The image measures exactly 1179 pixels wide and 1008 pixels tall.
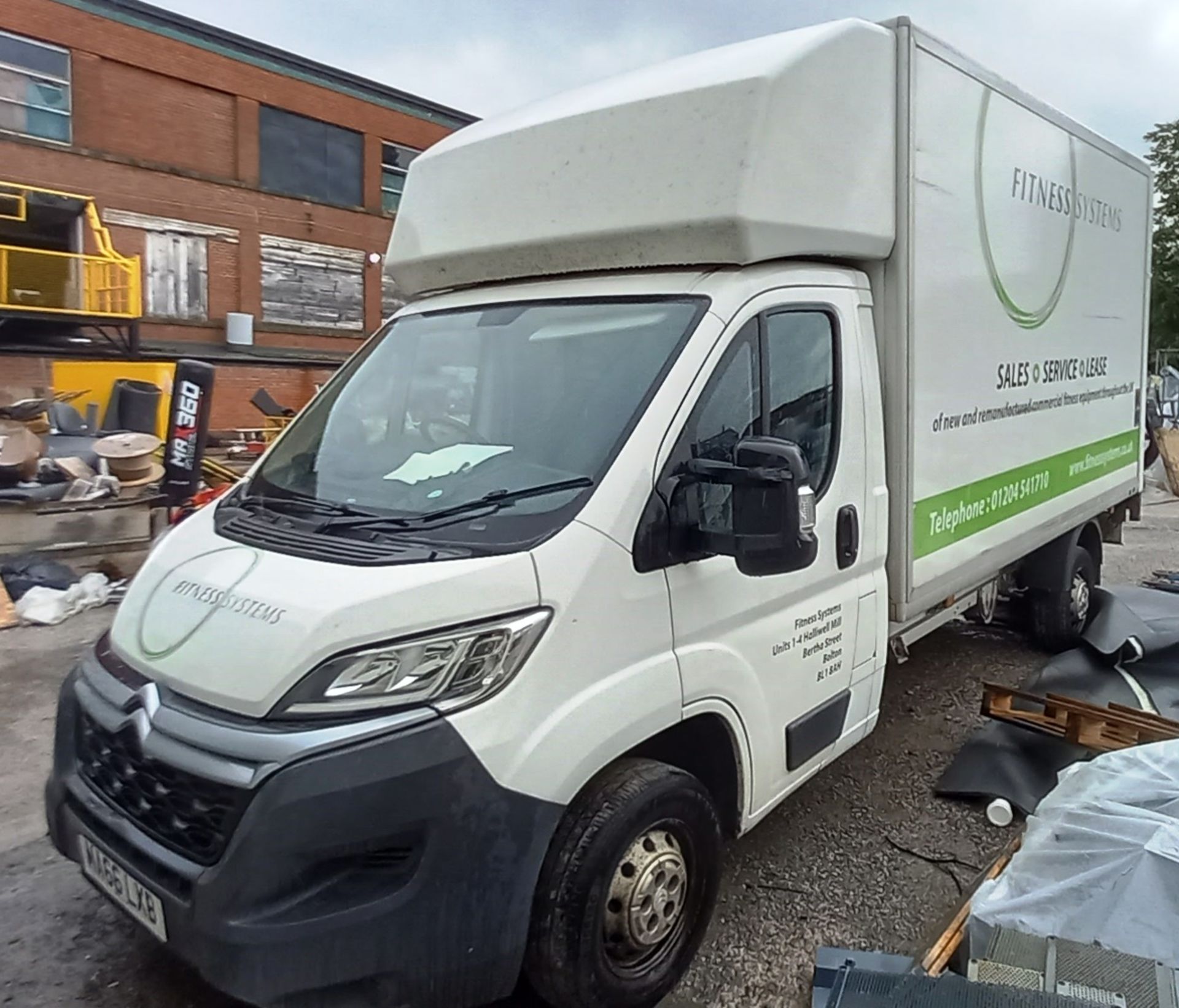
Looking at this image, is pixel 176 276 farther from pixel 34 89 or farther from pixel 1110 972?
pixel 1110 972

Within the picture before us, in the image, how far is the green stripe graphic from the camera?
4008 millimetres

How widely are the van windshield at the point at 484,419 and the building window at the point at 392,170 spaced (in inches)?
1063

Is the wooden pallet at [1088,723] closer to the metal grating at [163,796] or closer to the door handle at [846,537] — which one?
the door handle at [846,537]

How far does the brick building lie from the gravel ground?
17388 mm

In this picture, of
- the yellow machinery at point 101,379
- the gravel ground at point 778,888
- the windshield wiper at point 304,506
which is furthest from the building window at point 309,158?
the windshield wiper at point 304,506

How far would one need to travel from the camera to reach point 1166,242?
37.6 metres

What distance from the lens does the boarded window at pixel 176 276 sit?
24.1 metres

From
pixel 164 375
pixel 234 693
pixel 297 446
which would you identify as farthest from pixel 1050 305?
pixel 164 375

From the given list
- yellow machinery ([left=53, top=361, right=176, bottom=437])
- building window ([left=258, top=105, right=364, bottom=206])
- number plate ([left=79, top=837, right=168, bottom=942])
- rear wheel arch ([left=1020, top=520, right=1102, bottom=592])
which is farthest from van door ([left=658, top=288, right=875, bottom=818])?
building window ([left=258, top=105, right=364, bottom=206])

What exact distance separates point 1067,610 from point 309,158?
85.0ft

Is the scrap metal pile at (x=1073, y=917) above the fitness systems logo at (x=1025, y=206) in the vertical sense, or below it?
below

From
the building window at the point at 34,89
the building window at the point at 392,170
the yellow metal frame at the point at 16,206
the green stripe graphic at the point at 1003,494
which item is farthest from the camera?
the building window at the point at 392,170

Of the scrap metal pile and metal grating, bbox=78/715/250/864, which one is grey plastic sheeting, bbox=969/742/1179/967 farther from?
metal grating, bbox=78/715/250/864

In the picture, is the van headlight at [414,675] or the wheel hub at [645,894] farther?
the wheel hub at [645,894]
